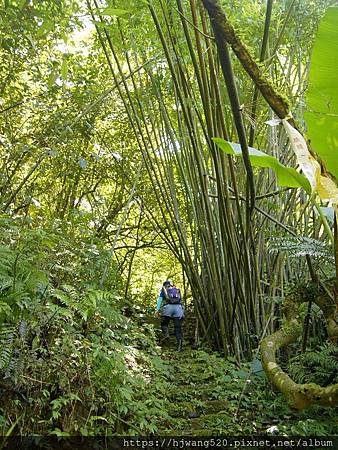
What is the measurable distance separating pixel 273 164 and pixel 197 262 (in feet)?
9.72

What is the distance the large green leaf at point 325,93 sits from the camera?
1.19 m

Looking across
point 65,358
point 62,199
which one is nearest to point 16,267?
point 65,358

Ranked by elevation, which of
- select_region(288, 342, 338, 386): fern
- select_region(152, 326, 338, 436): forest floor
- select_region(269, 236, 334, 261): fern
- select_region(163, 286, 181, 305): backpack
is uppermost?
select_region(163, 286, 181, 305): backpack

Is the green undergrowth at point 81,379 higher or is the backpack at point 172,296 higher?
the backpack at point 172,296

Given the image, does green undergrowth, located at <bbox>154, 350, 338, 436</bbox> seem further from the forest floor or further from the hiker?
the hiker

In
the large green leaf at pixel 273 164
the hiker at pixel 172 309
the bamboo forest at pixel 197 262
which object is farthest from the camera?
the hiker at pixel 172 309

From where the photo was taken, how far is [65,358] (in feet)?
5.39

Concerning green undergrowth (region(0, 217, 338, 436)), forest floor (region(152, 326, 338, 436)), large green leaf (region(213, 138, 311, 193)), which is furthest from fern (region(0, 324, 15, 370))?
large green leaf (region(213, 138, 311, 193))

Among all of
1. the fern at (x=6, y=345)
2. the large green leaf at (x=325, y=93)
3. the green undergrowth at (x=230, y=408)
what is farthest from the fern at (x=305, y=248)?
the fern at (x=6, y=345)

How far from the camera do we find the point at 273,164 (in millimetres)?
1195

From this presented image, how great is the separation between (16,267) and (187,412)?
1246 millimetres

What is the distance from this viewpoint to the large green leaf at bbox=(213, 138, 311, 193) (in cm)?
113

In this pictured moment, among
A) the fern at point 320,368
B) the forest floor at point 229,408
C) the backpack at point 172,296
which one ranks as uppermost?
the backpack at point 172,296

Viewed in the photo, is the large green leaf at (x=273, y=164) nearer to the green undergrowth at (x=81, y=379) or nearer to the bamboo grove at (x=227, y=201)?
the green undergrowth at (x=81, y=379)
